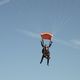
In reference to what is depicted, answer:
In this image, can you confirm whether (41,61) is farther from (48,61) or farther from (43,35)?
(43,35)

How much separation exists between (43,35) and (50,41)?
147cm

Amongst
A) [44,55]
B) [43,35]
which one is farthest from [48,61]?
[43,35]

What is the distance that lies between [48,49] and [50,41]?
153 centimetres

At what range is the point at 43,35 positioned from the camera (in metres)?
38.4

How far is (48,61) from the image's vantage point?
3828 centimetres

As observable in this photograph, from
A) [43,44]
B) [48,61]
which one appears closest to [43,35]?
[43,44]

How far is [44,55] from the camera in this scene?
3844 centimetres

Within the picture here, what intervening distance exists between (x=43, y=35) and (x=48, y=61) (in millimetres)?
3927

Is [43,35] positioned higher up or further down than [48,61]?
higher up

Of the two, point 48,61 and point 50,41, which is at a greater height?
point 50,41

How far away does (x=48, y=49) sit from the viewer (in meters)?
38.7

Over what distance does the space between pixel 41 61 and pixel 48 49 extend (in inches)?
95.1

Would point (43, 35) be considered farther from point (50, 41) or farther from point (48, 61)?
point (48, 61)

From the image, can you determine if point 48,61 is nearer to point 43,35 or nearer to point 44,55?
point 44,55
